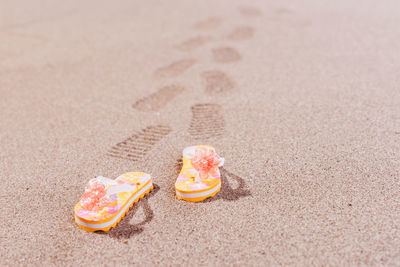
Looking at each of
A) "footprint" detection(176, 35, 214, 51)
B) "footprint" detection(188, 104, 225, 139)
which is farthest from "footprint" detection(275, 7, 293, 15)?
"footprint" detection(188, 104, 225, 139)

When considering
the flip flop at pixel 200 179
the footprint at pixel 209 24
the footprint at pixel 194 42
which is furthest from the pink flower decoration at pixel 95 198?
the footprint at pixel 209 24

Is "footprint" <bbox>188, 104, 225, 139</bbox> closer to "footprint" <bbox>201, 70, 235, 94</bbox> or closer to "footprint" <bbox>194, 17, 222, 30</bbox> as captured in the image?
"footprint" <bbox>201, 70, 235, 94</bbox>

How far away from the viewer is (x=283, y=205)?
4.50ft

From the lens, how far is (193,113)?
6.56 feet

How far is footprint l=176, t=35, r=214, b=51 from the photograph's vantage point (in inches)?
111

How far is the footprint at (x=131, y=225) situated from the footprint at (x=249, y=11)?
258 centimetres

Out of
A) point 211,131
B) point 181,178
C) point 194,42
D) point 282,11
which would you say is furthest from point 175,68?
point 282,11

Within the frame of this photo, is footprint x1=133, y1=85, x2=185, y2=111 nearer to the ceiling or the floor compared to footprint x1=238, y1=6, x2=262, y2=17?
nearer to the floor

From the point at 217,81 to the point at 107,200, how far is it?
4.05 ft

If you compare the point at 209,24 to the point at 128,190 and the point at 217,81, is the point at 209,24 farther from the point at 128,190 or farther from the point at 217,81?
the point at 128,190

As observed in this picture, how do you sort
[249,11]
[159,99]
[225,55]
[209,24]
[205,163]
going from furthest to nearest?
[249,11] → [209,24] → [225,55] → [159,99] → [205,163]

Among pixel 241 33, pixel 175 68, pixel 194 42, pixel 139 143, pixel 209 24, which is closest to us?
pixel 139 143

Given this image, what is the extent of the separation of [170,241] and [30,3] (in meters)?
3.50

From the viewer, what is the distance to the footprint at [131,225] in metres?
1.28
